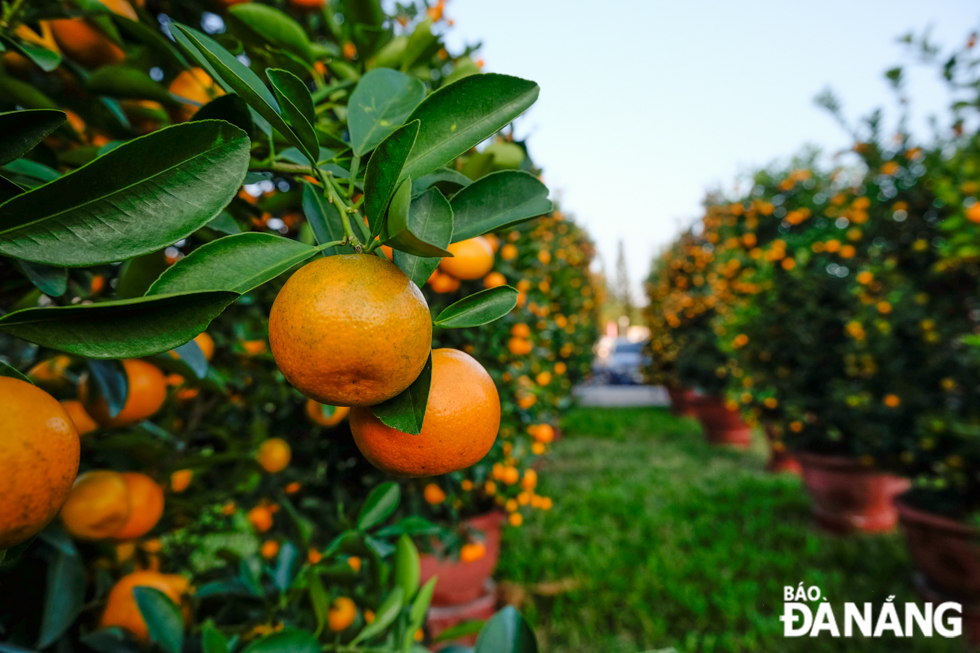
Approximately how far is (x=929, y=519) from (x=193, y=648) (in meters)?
2.65

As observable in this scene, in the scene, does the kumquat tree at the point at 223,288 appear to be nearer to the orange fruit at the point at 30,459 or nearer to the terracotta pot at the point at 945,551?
the orange fruit at the point at 30,459

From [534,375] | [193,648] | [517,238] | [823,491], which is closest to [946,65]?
[517,238]

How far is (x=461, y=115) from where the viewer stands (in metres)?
0.38

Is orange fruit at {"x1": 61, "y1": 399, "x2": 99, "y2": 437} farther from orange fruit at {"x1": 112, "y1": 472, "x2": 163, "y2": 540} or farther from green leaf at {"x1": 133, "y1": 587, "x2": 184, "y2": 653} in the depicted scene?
green leaf at {"x1": 133, "y1": 587, "x2": 184, "y2": 653}

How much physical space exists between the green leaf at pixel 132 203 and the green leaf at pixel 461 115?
0.11 metres

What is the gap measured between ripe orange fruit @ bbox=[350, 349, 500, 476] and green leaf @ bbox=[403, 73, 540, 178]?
0.15 metres

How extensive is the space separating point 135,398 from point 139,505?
0.59ft

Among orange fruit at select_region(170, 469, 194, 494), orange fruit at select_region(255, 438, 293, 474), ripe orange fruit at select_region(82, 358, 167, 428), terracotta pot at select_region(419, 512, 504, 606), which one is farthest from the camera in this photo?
terracotta pot at select_region(419, 512, 504, 606)

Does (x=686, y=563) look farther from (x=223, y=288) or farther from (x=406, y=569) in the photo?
(x=223, y=288)

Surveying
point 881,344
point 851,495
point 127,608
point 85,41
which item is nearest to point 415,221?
point 85,41

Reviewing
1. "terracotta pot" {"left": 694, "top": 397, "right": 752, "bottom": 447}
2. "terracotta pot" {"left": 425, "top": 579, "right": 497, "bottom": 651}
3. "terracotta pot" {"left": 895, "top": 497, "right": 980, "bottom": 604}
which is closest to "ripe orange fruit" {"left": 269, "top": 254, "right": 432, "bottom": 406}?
"terracotta pot" {"left": 425, "top": 579, "right": 497, "bottom": 651}

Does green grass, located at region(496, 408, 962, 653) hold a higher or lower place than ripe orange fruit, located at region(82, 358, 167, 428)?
lower

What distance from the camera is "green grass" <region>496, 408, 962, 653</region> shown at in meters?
2.03

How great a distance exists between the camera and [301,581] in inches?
29.9
